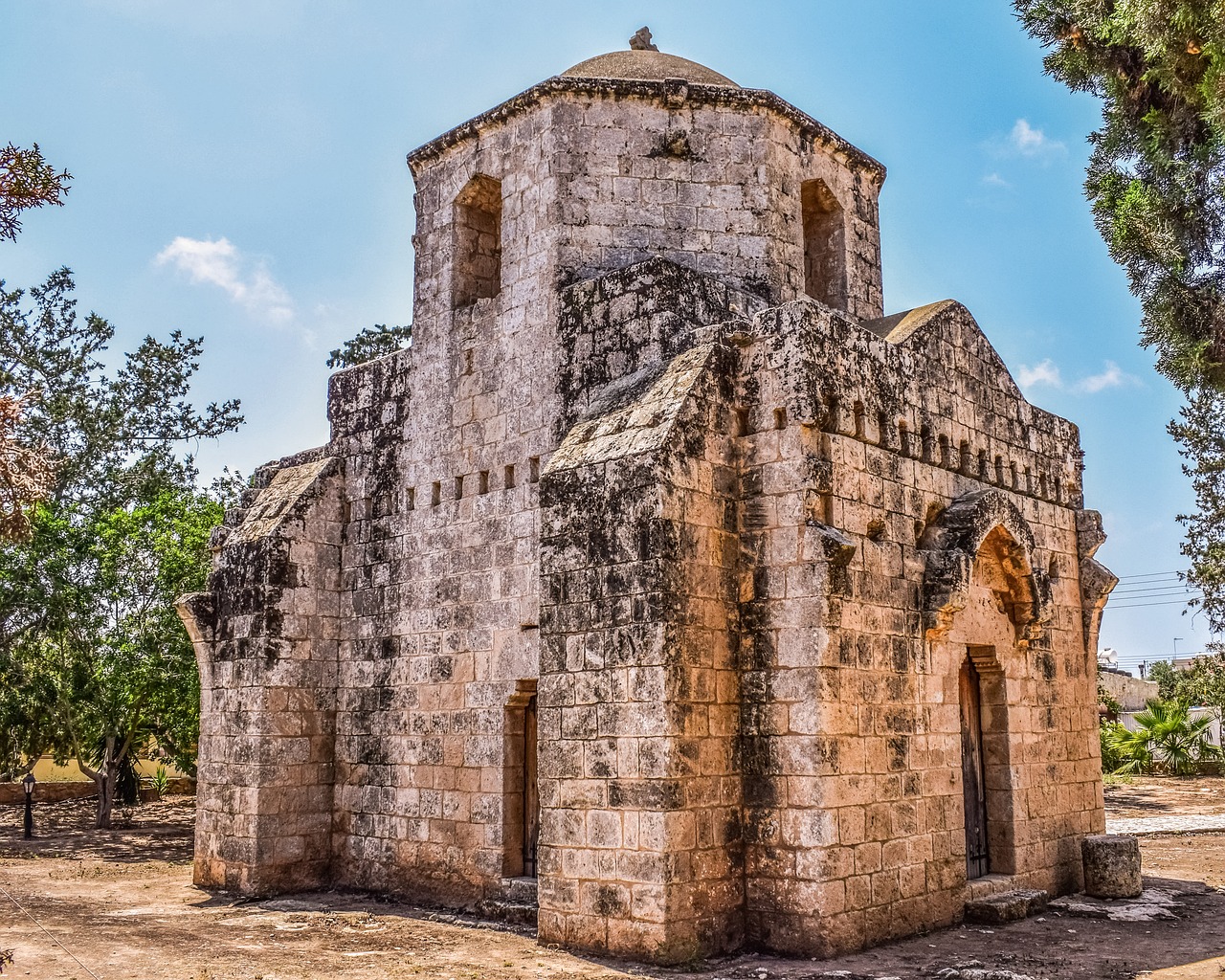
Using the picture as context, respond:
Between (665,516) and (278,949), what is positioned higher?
(665,516)

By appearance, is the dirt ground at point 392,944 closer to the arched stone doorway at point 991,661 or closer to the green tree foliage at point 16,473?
the arched stone doorway at point 991,661

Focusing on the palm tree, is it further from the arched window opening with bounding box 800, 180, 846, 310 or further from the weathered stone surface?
the arched window opening with bounding box 800, 180, 846, 310

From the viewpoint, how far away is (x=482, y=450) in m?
9.46

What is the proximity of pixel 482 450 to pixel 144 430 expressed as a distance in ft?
53.1

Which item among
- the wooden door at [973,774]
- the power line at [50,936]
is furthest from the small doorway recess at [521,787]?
the wooden door at [973,774]

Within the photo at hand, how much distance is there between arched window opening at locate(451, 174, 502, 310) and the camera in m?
10.2

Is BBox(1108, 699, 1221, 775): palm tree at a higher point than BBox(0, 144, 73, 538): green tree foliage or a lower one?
lower

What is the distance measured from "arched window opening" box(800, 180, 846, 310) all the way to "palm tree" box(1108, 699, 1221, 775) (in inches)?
566

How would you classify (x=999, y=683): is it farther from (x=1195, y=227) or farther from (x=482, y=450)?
(x=482, y=450)

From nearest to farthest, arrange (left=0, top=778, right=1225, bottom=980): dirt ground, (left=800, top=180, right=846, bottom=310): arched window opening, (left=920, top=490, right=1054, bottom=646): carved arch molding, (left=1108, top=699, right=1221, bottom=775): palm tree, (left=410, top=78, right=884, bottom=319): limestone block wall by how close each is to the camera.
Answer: (left=0, top=778, right=1225, bottom=980): dirt ground
(left=920, top=490, right=1054, bottom=646): carved arch molding
(left=410, top=78, right=884, bottom=319): limestone block wall
(left=800, top=180, right=846, bottom=310): arched window opening
(left=1108, top=699, right=1221, bottom=775): palm tree

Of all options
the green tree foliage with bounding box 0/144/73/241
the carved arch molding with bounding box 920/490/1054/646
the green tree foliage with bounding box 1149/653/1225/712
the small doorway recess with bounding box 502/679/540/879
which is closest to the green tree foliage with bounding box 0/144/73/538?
the green tree foliage with bounding box 0/144/73/241

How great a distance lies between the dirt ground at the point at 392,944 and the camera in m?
6.55

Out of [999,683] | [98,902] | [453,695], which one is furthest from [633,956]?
[98,902]

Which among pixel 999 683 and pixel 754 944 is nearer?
pixel 754 944
